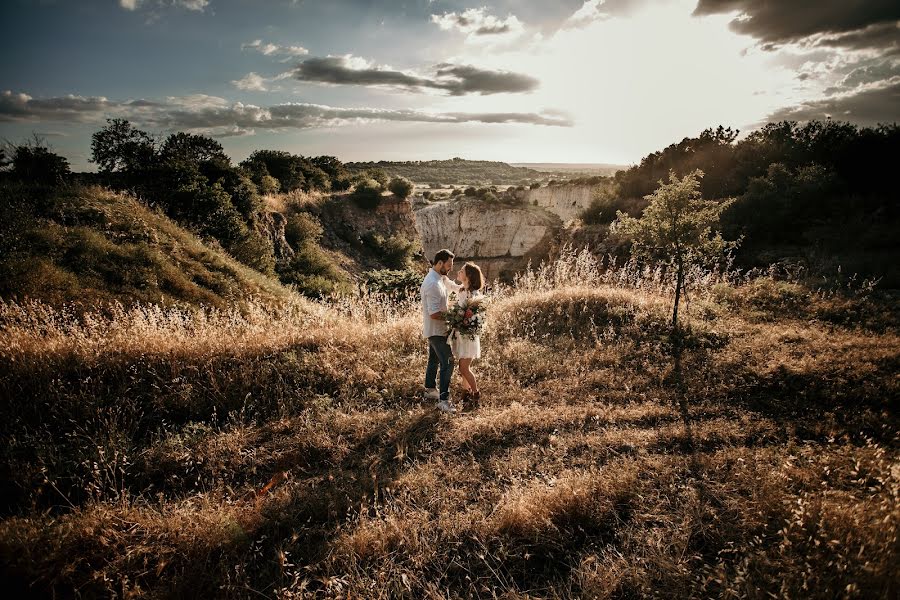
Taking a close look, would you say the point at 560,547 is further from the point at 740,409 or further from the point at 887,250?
the point at 887,250

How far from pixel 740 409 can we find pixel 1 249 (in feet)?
63.2

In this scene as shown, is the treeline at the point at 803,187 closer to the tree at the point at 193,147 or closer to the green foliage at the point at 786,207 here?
the green foliage at the point at 786,207

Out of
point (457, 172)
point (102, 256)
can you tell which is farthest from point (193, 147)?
point (457, 172)

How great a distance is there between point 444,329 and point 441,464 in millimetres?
2050

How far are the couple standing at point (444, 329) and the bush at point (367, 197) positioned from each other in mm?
35018

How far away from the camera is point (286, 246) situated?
26.6m

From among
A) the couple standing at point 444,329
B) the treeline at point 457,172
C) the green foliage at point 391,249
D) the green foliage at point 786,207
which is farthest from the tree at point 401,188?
the treeline at point 457,172

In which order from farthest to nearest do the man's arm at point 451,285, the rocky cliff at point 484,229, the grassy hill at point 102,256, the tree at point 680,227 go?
the rocky cliff at point 484,229
the grassy hill at point 102,256
the tree at point 680,227
the man's arm at point 451,285

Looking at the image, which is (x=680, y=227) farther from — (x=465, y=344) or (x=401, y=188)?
(x=401, y=188)

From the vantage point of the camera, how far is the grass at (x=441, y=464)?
10.3ft

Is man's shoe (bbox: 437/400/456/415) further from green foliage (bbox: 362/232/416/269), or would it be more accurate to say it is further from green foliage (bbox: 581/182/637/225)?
green foliage (bbox: 362/232/416/269)

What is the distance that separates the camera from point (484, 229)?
54.1 metres

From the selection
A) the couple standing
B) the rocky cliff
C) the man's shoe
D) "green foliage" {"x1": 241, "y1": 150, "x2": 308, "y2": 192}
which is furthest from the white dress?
the rocky cliff

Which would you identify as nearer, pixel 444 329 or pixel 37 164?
pixel 444 329
